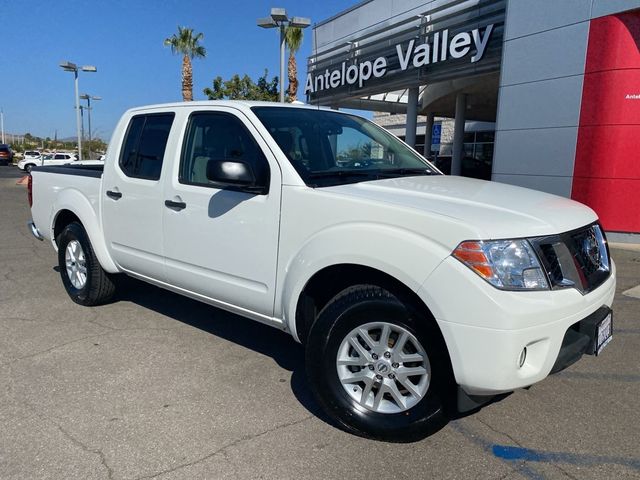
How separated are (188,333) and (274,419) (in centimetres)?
162

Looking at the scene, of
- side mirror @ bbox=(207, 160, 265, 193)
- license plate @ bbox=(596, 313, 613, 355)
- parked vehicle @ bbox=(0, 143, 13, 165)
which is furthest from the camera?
parked vehicle @ bbox=(0, 143, 13, 165)

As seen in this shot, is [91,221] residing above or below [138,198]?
below

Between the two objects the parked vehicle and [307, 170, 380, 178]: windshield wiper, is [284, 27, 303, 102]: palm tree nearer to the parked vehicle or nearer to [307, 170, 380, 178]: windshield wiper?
[307, 170, 380, 178]: windshield wiper

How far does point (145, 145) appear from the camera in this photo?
428 cm

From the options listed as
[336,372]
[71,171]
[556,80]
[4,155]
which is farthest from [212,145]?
[4,155]

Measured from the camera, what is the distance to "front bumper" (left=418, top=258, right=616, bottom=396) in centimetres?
232

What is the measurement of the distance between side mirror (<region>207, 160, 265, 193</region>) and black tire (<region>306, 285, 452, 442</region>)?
36.4 inches

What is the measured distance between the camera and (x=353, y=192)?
293cm

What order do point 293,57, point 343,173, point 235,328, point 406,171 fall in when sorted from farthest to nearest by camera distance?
1. point 293,57
2. point 235,328
3. point 406,171
4. point 343,173

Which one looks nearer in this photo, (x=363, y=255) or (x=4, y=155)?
(x=363, y=255)

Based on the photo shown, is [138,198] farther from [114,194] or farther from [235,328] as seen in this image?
[235,328]

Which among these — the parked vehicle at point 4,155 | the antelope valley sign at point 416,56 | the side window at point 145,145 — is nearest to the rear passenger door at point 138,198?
the side window at point 145,145

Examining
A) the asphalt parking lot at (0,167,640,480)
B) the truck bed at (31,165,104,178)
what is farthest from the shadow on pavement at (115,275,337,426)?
the truck bed at (31,165,104,178)

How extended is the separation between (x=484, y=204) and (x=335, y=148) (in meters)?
1.32
